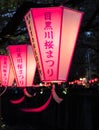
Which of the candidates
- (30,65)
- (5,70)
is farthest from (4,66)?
(30,65)

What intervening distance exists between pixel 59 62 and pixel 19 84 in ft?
15.7

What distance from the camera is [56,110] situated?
24.8m

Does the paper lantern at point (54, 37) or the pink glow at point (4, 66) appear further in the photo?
the pink glow at point (4, 66)

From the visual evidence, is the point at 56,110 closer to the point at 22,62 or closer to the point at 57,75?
the point at 22,62

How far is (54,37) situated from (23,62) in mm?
4077

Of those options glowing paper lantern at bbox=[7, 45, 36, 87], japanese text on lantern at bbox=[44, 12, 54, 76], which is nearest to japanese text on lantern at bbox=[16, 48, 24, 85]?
glowing paper lantern at bbox=[7, 45, 36, 87]

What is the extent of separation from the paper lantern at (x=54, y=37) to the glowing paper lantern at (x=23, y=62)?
3.63 meters

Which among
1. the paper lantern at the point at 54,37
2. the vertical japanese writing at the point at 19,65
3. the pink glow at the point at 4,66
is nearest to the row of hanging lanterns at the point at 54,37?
the paper lantern at the point at 54,37

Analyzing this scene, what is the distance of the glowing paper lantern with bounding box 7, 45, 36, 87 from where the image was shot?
10.3 meters

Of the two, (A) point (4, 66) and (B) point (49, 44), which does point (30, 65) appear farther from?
(B) point (49, 44)

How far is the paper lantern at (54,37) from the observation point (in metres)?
6.21

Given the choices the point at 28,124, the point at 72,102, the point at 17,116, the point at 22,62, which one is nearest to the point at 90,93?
the point at 72,102

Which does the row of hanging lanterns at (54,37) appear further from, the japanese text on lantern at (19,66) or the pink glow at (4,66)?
the pink glow at (4,66)

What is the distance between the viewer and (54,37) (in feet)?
21.4
